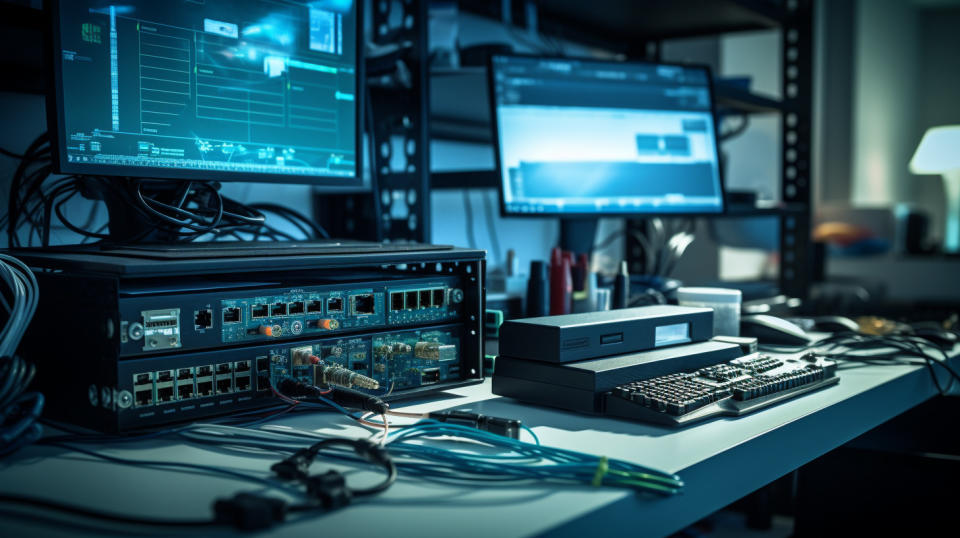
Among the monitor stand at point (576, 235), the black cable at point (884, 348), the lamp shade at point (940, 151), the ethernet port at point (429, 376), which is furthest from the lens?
the lamp shade at point (940, 151)

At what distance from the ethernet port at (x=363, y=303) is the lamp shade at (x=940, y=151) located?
477 centimetres

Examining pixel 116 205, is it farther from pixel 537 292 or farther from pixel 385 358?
pixel 537 292

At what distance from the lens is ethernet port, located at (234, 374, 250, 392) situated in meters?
0.78

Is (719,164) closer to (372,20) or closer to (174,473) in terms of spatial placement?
(372,20)

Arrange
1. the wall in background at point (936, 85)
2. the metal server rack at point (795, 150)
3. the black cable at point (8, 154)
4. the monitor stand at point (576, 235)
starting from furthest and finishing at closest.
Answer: the wall in background at point (936, 85) < the metal server rack at point (795, 150) < the monitor stand at point (576, 235) < the black cable at point (8, 154)

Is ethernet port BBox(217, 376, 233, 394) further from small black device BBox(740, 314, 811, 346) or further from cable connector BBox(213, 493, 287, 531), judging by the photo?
small black device BBox(740, 314, 811, 346)

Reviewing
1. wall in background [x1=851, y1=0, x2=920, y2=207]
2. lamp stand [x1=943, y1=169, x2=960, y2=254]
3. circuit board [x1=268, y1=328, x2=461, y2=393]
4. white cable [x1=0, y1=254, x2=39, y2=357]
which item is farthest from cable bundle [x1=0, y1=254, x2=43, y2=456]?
lamp stand [x1=943, y1=169, x2=960, y2=254]

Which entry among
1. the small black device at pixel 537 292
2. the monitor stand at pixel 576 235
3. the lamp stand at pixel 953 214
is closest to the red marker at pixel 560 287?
the small black device at pixel 537 292

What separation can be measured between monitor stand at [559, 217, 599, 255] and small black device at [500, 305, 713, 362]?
0.50 meters

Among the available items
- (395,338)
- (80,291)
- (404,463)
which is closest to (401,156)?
(395,338)

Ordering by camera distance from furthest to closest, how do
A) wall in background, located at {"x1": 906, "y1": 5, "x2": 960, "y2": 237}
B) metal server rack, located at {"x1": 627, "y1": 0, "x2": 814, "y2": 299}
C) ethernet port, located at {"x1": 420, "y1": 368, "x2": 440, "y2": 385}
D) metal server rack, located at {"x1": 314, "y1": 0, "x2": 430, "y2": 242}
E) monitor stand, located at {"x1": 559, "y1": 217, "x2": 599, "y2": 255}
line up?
wall in background, located at {"x1": 906, "y1": 5, "x2": 960, "y2": 237} → metal server rack, located at {"x1": 627, "y1": 0, "x2": 814, "y2": 299} → monitor stand, located at {"x1": 559, "y1": 217, "x2": 599, "y2": 255} → metal server rack, located at {"x1": 314, "y1": 0, "x2": 430, "y2": 242} → ethernet port, located at {"x1": 420, "y1": 368, "x2": 440, "y2": 385}

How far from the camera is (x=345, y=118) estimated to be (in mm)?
1100

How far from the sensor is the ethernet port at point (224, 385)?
0.77 metres

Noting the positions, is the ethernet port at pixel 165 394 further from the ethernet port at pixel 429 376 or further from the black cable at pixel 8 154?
the black cable at pixel 8 154
